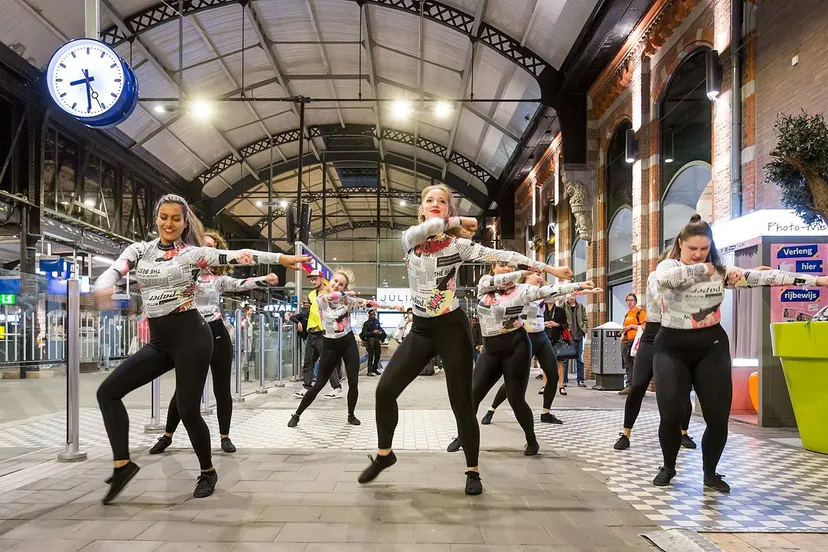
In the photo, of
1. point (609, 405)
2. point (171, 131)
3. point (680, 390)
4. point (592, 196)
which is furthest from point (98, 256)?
point (680, 390)

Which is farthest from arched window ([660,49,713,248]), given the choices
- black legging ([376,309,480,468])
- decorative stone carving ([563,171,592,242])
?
black legging ([376,309,480,468])

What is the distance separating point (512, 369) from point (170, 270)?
2735 mm

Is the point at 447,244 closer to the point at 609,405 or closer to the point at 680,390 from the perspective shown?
the point at 680,390

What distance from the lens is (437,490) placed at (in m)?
3.93

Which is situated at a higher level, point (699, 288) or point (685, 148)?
point (685, 148)

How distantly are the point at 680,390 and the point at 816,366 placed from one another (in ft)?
6.61

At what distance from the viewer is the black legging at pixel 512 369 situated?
201 inches

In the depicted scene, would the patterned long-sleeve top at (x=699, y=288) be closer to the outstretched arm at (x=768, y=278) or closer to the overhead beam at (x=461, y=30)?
the outstretched arm at (x=768, y=278)

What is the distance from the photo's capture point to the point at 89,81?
270 inches

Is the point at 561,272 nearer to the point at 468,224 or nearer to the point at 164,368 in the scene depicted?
the point at 468,224

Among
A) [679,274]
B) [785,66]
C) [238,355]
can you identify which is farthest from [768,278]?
[238,355]

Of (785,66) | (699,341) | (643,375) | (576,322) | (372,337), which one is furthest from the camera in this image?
(372,337)

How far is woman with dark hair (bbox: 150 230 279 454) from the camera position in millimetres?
5066

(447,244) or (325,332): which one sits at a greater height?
(447,244)
